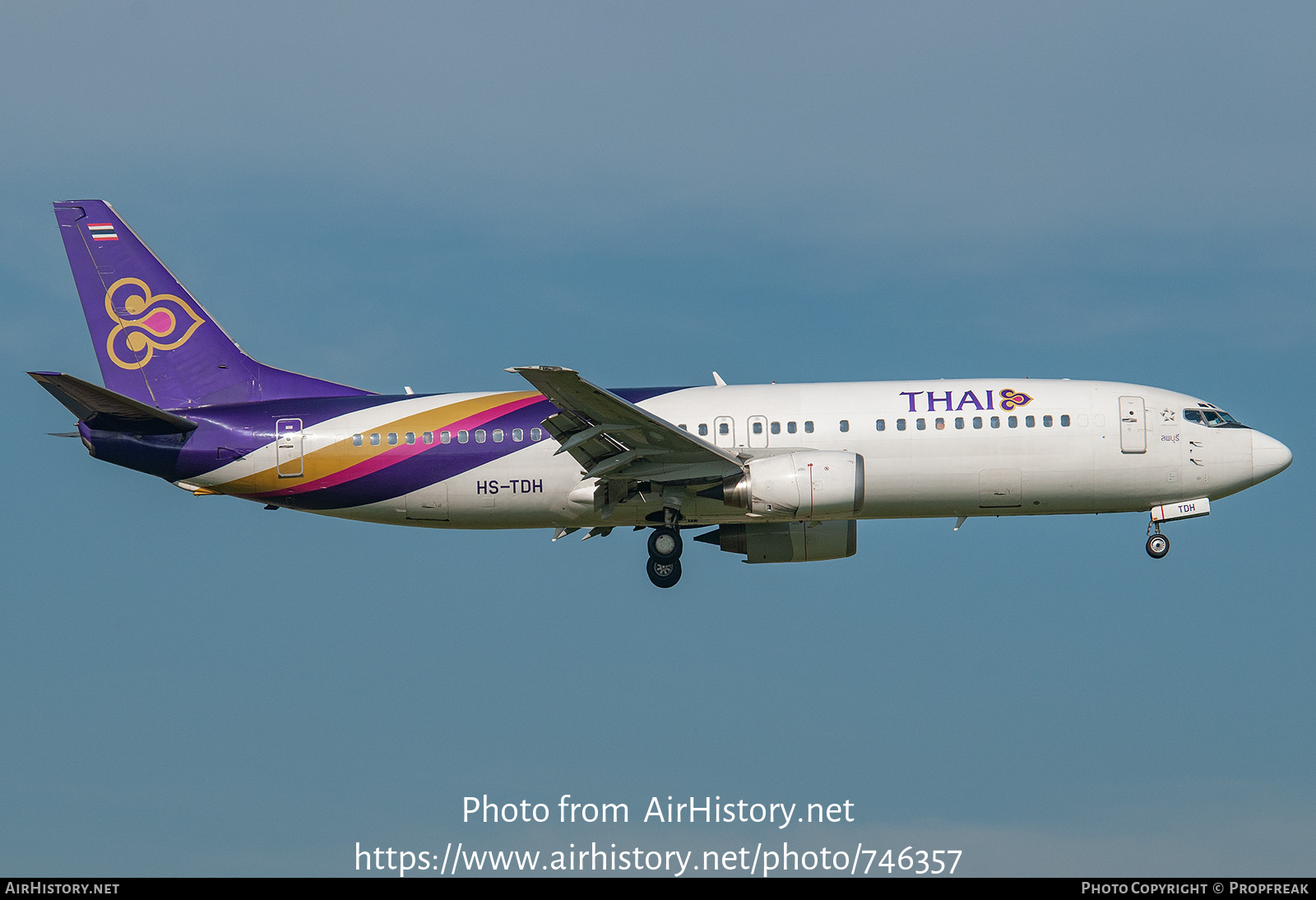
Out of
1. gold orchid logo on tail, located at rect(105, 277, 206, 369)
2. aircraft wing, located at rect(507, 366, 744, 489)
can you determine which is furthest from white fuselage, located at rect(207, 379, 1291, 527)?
gold orchid logo on tail, located at rect(105, 277, 206, 369)

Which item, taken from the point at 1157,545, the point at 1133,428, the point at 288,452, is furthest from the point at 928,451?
the point at 288,452

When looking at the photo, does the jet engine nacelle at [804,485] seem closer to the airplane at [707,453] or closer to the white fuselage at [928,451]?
the airplane at [707,453]

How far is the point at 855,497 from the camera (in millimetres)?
32906

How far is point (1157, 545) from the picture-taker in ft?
117

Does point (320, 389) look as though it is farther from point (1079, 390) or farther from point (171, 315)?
point (1079, 390)

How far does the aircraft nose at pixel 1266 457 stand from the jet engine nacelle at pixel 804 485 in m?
11.0

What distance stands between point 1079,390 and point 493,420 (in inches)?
606

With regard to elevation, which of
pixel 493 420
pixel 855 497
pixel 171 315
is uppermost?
pixel 171 315

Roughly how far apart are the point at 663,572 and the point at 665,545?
715mm

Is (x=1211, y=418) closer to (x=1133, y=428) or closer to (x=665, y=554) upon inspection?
(x=1133, y=428)

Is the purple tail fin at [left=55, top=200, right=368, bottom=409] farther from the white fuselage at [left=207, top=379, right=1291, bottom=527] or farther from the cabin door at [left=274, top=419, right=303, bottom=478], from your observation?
the white fuselage at [left=207, top=379, right=1291, bottom=527]

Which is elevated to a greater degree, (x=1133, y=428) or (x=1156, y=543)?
(x=1133, y=428)

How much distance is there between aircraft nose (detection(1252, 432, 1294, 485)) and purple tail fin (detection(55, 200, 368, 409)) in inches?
943
